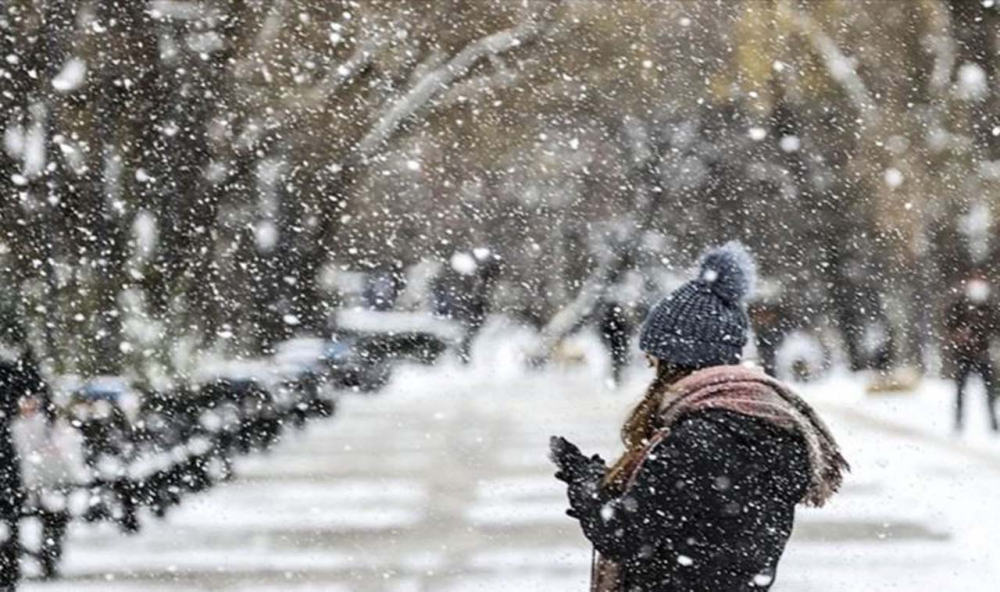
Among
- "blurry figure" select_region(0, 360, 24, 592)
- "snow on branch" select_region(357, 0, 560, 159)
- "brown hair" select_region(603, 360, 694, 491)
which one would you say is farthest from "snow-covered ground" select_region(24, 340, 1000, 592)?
"snow on branch" select_region(357, 0, 560, 159)

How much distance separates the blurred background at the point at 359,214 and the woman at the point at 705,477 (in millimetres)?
5783

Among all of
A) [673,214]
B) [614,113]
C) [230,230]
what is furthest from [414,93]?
[673,214]

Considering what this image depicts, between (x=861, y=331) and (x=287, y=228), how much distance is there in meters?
20.2

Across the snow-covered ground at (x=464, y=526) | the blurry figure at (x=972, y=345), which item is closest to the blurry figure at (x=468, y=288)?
the snow-covered ground at (x=464, y=526)

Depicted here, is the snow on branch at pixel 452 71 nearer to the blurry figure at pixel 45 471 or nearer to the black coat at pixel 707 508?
the blurry figure at pixel 45 471

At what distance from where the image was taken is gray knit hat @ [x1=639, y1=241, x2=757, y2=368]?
2936 mm

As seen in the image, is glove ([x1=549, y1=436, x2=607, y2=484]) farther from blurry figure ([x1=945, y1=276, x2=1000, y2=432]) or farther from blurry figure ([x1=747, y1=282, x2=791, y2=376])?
blurry figure ([x1=747, y1=282, x2=791, y2=376])

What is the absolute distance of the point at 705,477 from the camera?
272 centimetres

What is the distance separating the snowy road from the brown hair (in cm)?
549

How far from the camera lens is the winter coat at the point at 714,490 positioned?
2721 mm

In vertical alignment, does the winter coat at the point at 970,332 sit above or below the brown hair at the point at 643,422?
above

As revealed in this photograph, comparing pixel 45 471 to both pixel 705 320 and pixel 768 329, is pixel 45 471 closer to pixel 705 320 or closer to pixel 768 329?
pixel 705 320

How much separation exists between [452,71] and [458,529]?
6.72 meters

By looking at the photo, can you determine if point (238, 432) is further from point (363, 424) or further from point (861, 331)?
point (861, 331)
